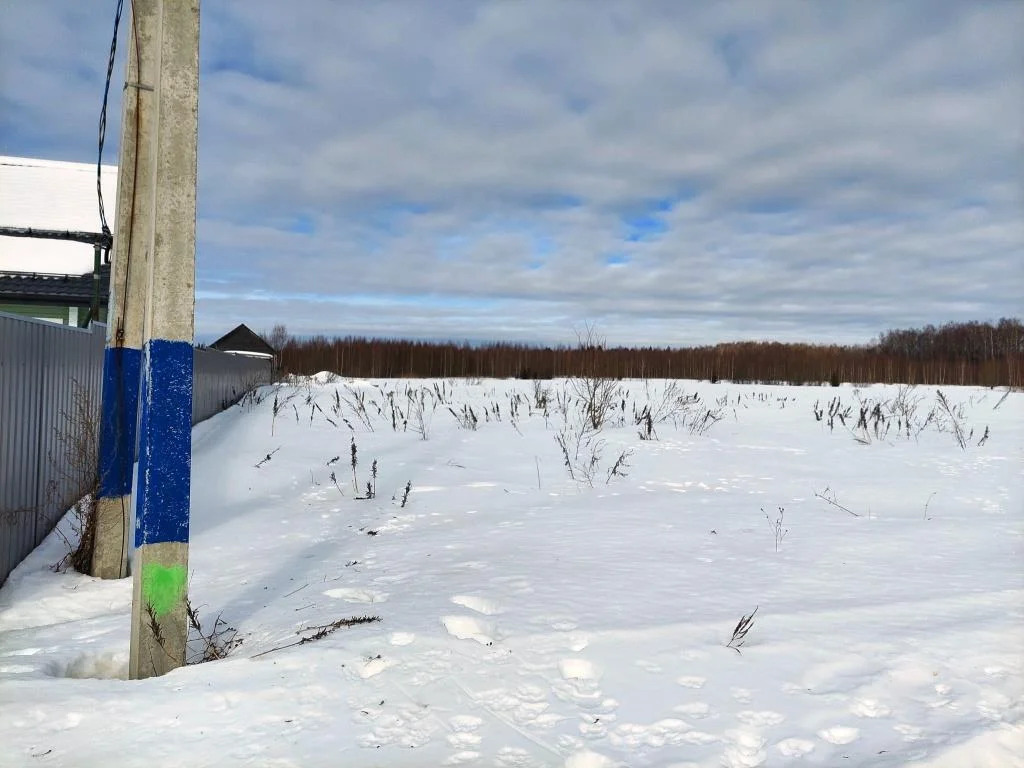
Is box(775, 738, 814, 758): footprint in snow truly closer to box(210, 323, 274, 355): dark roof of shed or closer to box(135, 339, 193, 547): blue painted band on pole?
box(135, 339, 193, 547): blue painted band on pole

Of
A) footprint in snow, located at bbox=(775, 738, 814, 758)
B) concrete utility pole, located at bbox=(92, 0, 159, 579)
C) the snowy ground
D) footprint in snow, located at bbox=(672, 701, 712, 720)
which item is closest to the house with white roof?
concrete utility pole, located at bbox=(92, 0, 159, 579)

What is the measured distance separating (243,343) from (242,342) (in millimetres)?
55

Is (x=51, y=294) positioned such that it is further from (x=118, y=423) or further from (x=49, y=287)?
(x=118, y=423)

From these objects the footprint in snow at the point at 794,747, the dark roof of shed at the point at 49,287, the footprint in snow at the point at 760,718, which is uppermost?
the dark roof of shed at the point at 49,287

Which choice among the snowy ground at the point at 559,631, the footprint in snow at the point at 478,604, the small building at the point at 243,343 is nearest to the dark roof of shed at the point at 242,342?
the small building at the point at 243,343

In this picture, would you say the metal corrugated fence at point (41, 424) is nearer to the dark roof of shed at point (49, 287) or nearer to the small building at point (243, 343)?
the dark roof of shed at point (49, 287)

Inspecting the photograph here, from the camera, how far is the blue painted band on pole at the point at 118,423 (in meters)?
4.07

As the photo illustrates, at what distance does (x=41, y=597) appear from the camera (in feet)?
12.2

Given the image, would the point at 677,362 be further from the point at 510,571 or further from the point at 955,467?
the point at 510,571

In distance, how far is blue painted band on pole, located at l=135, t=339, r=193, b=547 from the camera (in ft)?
8.41

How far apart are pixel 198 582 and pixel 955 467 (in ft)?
24.5

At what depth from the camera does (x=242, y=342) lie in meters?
27.6

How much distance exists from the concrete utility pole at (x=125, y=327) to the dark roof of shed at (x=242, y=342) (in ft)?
79.3

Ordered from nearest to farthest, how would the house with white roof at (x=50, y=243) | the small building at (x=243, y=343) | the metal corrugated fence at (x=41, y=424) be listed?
the metal corrugated fence at (x=41, y=424) → the house with white roof at (x=50, y=243) → the small building at (x=243, y=343)
